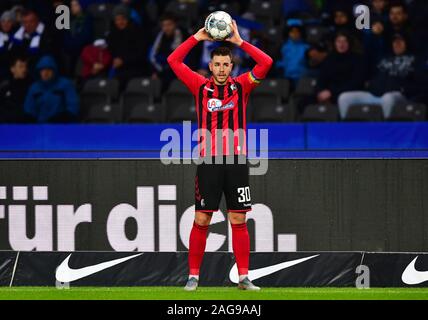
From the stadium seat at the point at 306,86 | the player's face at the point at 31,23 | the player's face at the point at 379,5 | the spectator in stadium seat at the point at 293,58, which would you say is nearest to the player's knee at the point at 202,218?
the stadium seat at the point at 306,86

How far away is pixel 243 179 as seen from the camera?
859 cm

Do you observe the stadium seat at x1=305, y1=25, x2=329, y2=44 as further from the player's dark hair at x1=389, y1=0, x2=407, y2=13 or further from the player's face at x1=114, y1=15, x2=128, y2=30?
the player's face at x1=114, y1=15, x2=128, y2=30

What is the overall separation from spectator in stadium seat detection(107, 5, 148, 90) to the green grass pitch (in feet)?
22.3

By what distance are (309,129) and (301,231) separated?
10.8 ft

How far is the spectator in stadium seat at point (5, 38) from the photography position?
15.8m

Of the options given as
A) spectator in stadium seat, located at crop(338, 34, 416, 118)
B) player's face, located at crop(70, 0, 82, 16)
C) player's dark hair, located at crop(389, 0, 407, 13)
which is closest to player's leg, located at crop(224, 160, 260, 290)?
spectator in stadium seat, located at crop(338, 34, 416, 118)

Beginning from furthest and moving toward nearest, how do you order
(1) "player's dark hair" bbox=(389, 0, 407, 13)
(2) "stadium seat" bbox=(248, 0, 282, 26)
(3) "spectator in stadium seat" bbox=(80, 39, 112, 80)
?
(2) "stadium seat" bbox=(248, 0, 282, 26) < (3) "spectator in stadium seat" bbox=(80, 39, 112, 80) < (1) "player's dark hair" bbox=(389, 0, 407, 13)

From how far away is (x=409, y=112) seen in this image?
13812mm

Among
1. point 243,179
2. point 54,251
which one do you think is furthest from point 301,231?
point 54,251

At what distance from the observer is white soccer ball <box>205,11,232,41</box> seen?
840 cm

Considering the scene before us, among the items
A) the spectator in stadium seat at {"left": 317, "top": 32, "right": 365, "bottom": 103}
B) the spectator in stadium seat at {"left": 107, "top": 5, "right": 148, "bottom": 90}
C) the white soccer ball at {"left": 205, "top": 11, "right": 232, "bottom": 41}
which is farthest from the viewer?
the spectator in stadium seat at {"left": 107, "top": 5, "right": 148, "bottom": 90}

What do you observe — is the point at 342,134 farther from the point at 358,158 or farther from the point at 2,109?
the point at 2,109

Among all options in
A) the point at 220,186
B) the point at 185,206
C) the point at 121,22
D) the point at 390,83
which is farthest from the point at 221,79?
the point at 121,22

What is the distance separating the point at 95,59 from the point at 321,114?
360 centimetres
